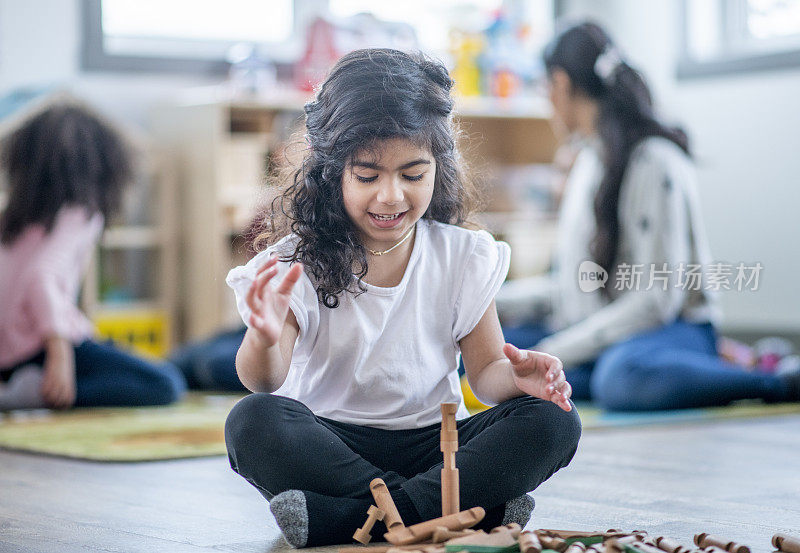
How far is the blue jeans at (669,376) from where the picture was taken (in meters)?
2.19

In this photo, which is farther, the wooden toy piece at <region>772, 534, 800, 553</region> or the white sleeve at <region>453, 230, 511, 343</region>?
the white sleeve at <region>453, 230, 511, 343</region>

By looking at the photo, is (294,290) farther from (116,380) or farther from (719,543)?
(116,380)

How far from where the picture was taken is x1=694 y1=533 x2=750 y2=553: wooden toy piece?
0.95 m

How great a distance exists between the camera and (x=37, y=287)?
7.34 feet

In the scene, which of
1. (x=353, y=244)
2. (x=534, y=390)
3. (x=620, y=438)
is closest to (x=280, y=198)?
(x=353, y=244)

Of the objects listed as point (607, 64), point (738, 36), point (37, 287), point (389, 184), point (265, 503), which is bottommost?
point (265, 503)

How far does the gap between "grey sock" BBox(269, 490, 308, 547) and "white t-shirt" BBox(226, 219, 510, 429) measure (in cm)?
14

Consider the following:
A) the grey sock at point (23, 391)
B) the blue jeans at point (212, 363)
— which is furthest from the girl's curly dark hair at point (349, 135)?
the blue jeans at point (212, 363)

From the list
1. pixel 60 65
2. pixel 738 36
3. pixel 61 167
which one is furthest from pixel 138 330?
pixel 738 36

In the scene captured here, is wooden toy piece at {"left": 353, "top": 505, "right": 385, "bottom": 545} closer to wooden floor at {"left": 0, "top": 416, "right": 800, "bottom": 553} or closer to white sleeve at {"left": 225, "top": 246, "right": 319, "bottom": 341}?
wooden floor at {"left": 0, "top": 416, "right": 800, "bottom": 553}

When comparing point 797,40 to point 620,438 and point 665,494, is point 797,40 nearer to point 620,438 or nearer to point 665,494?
point 620,438

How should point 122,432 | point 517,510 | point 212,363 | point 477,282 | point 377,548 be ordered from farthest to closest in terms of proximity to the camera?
point 212,363, point 122,432, point 477,282, point 517,510, point 377,548

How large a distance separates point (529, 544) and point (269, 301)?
312mm

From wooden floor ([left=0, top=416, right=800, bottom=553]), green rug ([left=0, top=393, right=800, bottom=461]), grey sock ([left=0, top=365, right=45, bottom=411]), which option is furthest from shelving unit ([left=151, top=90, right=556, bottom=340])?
wooden floor ([left=0, top=416, right=800, bottom=553])
